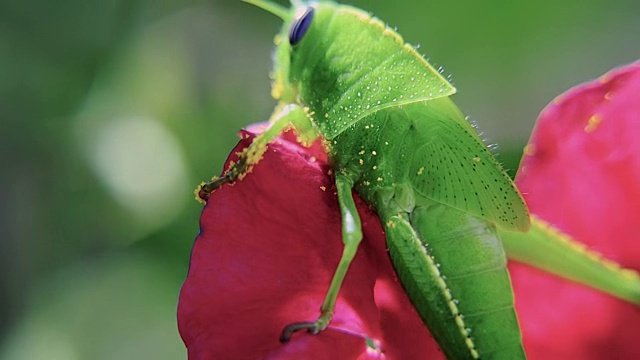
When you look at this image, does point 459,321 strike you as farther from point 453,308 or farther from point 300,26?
point 300,26

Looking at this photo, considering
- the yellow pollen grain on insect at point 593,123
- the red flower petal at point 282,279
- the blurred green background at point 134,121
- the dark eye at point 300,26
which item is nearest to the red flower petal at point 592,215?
the yellow pollen grain on insect at point 593,123

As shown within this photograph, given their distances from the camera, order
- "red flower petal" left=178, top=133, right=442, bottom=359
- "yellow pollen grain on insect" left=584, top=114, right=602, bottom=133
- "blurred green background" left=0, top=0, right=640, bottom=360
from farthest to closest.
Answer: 1. "blurred green background" left=0, top=0, right=640, bottom=360
2. "yellow pollen grain on insect" left=584, top=114, right=602, bottom=133
3. "red flower petal" left=178, top=133, right=442, bottom=359

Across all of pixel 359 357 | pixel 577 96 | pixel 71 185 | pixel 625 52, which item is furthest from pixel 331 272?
pixel 625 52

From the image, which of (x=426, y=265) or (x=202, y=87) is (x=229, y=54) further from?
(x=426, y=265)

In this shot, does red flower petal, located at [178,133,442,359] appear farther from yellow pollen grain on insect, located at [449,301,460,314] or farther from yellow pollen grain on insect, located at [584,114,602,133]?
yellow pollen grain on insect, located at [584,114,602,133]

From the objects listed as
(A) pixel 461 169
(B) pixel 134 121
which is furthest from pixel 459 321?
(B) pixel 134 121

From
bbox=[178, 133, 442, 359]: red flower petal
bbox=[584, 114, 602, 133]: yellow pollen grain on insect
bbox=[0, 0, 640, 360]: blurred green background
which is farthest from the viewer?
bbox=[0, 0, 640, 360]: blurred green background

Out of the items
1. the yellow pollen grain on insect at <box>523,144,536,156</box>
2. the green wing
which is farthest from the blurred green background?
the green wing
